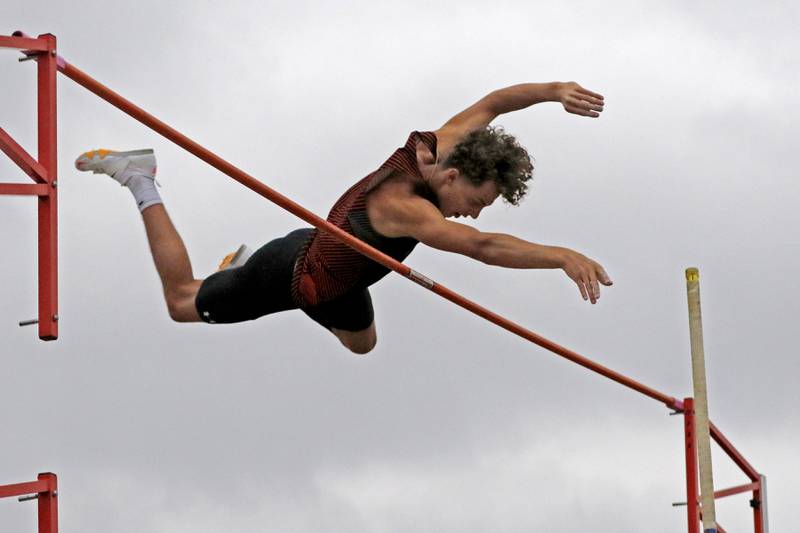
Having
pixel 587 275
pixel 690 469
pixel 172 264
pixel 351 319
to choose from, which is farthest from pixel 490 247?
pixel 690 469

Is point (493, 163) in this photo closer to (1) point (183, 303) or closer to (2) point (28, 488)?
(1) point (183, 303)

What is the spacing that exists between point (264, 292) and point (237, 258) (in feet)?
1.64

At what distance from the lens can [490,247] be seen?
7.64 metres

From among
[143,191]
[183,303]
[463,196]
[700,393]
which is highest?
[143,191]

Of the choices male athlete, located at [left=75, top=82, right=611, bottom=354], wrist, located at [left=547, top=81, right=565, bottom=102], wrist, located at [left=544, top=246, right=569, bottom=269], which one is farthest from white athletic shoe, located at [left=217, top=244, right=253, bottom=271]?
wrist, located at [left=544, top=246, right=569, bottom=269]

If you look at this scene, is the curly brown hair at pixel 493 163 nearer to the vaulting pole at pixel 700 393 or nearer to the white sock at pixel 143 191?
the vaulting pole at pixel 700 393

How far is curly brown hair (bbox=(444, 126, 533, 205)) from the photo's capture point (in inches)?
325

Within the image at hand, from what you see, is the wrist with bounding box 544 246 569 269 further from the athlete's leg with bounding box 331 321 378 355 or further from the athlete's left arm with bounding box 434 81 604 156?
the athlete's leg with bounding box 331 321 378 355

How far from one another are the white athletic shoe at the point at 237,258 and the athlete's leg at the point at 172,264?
9.3 inches

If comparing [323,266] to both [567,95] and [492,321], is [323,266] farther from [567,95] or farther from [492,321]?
[567,95]

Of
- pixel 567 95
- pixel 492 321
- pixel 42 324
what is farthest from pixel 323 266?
pixel 42 324

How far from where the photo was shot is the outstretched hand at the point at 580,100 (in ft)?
28.0

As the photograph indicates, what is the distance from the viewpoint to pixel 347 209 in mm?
8430

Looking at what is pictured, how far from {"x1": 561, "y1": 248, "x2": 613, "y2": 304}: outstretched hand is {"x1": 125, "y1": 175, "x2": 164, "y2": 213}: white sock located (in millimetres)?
2481
